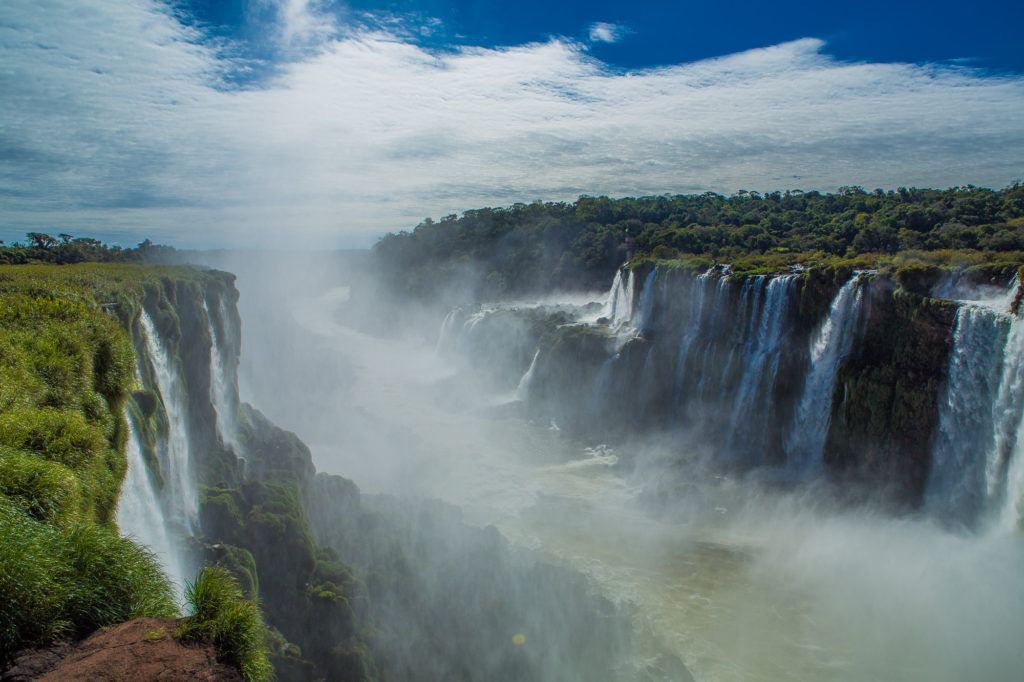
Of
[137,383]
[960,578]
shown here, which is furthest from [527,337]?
[137,383]

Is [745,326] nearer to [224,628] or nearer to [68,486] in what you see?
[224,628]

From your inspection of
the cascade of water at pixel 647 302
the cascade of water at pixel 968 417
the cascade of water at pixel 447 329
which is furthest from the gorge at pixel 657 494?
the cascade of water at pixel 447 329

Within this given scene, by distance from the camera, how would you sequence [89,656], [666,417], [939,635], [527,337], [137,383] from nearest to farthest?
1. [89,656]
2. [137,383]
3. [939,635]
4. [666,417]
5. [527,337]

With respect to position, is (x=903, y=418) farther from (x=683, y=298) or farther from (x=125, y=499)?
(x=125, y=499)

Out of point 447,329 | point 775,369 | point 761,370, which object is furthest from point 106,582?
point 447,329

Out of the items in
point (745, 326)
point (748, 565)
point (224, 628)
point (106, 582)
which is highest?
point (745, 326)

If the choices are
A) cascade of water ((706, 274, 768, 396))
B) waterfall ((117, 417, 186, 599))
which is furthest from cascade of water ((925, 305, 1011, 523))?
waterfall ((117, 417, 186, 599))

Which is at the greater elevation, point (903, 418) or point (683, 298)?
point (683, 298)

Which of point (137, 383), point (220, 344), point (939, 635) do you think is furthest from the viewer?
point (220, 344)
